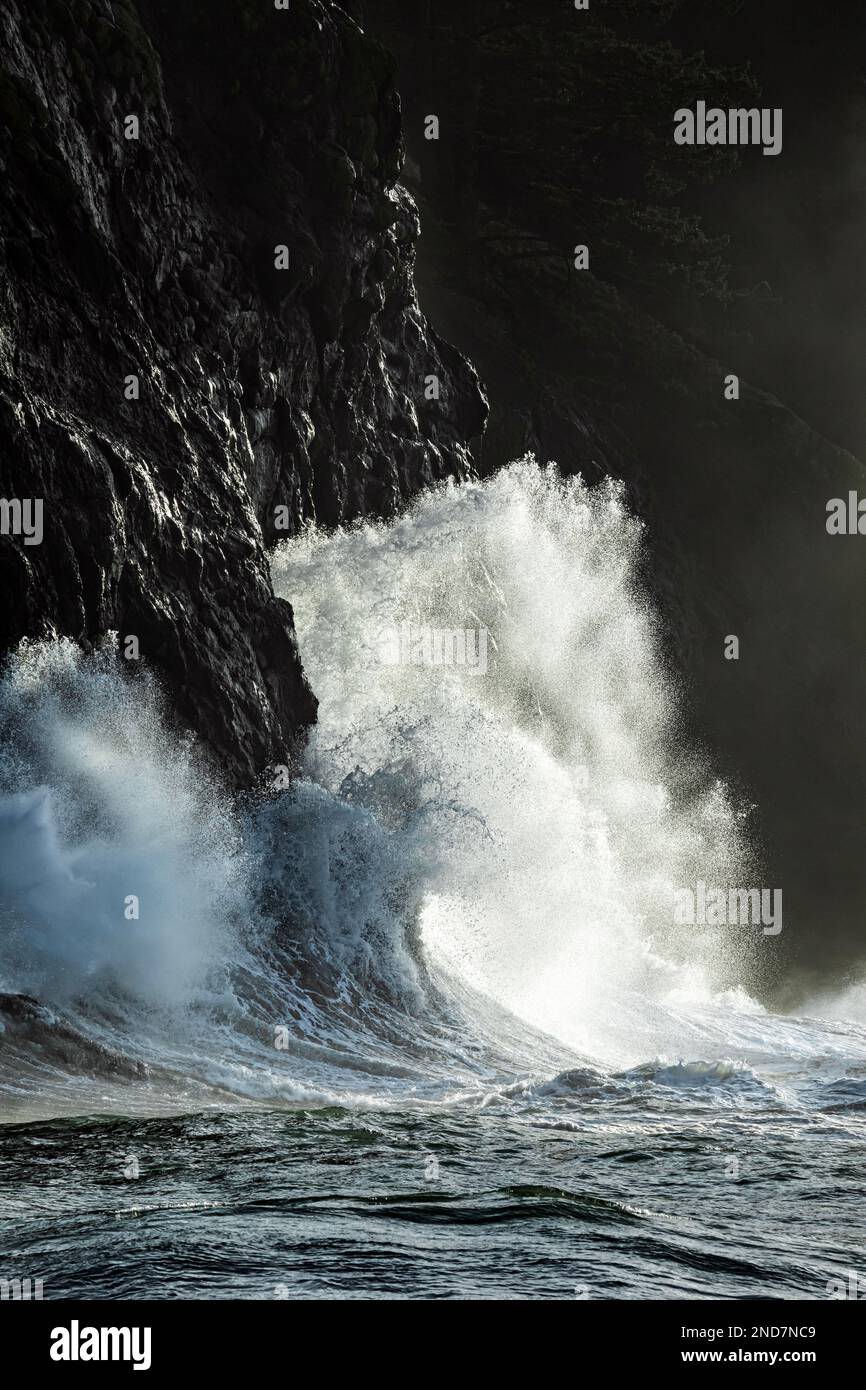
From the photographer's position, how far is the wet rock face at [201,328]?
47.8 feet

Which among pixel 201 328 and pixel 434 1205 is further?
pixel 201 328

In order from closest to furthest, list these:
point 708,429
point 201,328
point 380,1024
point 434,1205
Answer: point 434,1205
point 380,1024
point 201,328
point 708,429

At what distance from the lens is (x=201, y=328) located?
1848cm

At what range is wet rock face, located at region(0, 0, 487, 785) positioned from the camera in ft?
47.8

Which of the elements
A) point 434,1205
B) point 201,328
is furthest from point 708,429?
point 434,1205

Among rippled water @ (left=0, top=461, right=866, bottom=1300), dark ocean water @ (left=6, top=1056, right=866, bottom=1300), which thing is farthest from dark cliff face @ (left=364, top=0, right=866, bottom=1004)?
dark ocean water @ (left=6, top=1056, right=866, bottom=1300)

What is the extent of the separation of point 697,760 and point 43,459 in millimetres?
24291

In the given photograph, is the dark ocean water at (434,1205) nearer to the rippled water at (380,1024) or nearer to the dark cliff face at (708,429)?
the rippled water at (380,1024)

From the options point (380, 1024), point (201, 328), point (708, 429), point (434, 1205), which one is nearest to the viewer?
point (434, 1205)

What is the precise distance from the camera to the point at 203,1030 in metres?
12.8

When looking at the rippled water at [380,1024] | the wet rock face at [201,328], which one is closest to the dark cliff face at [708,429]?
the rippled water at [380,1024]

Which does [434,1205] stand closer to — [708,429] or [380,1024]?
[380,1024]
